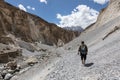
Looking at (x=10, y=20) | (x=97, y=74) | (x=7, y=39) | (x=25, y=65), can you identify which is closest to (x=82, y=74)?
(x=97, y=74)

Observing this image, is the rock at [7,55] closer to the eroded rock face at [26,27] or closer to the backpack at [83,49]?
the eroded rock face at [26,27]

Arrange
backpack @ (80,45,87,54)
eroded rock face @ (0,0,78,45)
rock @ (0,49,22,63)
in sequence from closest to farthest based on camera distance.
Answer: backpack @ (80,45,87,54) → rock @ (0,49,22,63) → eroded rock face @ (0,0,78,45)

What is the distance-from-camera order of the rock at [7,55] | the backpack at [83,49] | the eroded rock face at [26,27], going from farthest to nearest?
1. the eroded rock face at [26,27]
2. the rock at [7,55]
3. the backpack at [83,49]

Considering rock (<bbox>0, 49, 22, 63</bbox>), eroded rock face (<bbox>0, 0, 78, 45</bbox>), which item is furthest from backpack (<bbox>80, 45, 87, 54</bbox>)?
eroded rock face (<bbox>0, 0, 78, 45</bbox>)

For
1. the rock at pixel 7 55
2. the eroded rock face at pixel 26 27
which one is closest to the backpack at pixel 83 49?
the rock at pixel 7 55

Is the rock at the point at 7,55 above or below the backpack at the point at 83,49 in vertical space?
above

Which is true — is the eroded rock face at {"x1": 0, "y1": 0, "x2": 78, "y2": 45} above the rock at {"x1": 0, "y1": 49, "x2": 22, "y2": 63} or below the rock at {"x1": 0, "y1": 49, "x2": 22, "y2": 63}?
above

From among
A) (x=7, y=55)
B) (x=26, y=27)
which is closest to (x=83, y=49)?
(x=7, y=55)

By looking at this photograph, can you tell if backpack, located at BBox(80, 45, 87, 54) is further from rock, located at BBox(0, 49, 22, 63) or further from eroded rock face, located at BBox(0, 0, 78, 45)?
eroded rock face, located at BBox(0, 0, 78, 45)

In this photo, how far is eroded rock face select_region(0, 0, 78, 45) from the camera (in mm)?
84706

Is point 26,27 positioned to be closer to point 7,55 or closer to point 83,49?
point 7,55

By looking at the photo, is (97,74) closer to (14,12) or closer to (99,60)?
(99,60)

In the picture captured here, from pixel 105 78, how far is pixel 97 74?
109 centimetres

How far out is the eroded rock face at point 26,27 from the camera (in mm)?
84706
